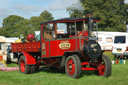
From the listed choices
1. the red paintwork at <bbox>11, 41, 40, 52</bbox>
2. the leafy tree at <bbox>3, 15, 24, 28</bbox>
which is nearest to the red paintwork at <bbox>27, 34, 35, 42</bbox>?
the red paintwork at <bbox>11, 41, 40, 52</bbox>

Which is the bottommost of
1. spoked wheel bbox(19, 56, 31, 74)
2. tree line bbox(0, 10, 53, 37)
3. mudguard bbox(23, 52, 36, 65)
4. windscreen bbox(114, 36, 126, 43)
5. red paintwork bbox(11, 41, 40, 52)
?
spoked wheel bbox(19, 56, 31, 74)

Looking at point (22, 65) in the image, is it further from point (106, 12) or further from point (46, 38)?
point (106, 12)

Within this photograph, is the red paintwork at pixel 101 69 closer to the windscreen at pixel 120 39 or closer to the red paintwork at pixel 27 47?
the red paintwork at pixel 27 47

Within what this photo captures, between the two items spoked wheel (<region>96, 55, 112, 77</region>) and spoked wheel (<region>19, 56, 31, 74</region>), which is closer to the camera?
spoked wheel (<region>96, 55, 112, 77</region>)

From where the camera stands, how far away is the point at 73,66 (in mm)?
8680

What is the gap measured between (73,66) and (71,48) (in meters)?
0.79

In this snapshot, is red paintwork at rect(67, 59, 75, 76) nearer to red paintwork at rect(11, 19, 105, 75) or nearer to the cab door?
red paintwork at rect(11, 19, 105, 75)

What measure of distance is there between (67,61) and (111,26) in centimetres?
3947

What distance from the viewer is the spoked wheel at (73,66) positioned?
27.7 feet

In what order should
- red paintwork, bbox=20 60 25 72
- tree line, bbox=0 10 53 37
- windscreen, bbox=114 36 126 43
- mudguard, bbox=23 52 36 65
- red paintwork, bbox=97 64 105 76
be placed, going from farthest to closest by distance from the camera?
tree line, bbox=0 10 53 37 < windscreen, bbox=114 36 126 43 < red paintwork, bbox=20 60 25 72 < mudguard, bbox=23 52 36 65 < red paintwork, bbox=97 64 105 76

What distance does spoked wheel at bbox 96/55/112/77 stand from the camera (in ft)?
29.3

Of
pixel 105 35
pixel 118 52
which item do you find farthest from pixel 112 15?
pixel 118 52

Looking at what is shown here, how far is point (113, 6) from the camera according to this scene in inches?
1845

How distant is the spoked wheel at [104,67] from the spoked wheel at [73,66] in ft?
3.74
